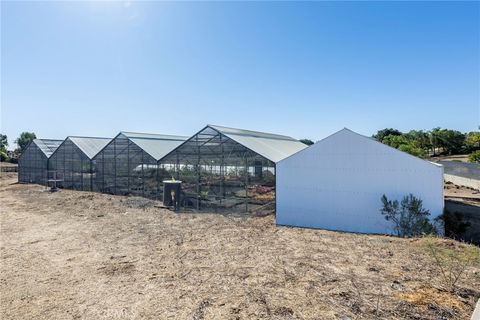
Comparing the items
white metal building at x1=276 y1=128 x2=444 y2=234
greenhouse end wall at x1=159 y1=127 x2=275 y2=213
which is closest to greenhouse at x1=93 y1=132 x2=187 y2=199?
greenhouse end wall at x1=159 y1=127 x2=275 y2=213

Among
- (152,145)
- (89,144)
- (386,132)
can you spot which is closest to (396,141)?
(386,132)

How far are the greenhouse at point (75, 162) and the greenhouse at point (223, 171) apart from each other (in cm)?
770

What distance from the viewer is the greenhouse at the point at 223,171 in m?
13.1

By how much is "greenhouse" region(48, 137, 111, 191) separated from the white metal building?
600 inches

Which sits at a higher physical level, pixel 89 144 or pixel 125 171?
pixel 89 144

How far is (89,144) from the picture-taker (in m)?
22.6

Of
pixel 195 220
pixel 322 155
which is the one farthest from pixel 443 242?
pixel 195 220

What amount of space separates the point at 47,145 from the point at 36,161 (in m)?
1.61

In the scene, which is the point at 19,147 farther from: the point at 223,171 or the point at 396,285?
the point at 396,285

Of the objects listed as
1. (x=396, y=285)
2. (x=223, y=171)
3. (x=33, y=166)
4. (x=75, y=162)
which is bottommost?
(x=396, y=285)

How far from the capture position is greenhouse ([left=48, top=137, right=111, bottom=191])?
21016 millimetres

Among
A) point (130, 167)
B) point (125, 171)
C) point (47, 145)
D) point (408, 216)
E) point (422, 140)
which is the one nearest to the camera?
point (408, 216)

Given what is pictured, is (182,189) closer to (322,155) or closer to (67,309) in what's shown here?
(322,155)

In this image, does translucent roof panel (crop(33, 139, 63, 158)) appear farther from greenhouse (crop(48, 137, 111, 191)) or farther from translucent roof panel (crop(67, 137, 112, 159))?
translucent roof panel (crop(67, 137, 112, 159))
